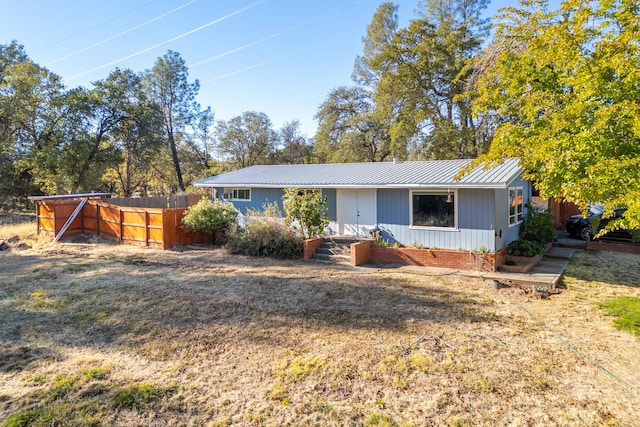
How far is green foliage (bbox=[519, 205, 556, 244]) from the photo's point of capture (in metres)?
11.8

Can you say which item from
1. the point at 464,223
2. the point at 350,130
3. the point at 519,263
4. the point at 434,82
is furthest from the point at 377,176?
the point at 350,130

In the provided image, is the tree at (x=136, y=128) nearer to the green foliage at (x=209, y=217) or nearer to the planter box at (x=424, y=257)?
the green foliage at (x=209, y=217)

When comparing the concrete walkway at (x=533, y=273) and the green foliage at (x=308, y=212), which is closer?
the concrete walkway at (x=533, y=273)

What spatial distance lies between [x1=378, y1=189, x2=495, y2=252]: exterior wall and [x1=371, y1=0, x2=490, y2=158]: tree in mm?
10301

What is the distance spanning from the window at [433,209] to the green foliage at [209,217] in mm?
6757

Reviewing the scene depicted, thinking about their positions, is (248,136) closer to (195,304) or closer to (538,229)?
(538,229)

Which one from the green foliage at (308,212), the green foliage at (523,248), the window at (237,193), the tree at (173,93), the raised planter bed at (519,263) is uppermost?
the tree at (173,93)

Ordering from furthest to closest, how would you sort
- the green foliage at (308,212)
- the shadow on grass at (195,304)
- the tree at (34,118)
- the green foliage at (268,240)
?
the tree at (34,118) < the green foliage at (308,212) < the green foliage at (268,240) < the shadow on grass at (195,304)

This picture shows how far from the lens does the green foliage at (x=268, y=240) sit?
12.0 meters

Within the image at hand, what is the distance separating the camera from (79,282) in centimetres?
898

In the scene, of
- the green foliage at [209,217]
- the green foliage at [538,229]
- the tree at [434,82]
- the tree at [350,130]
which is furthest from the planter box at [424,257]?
the tree at [350,130]

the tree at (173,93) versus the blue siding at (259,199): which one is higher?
the tree at (173,93)

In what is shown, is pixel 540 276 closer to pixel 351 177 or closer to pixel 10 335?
pixel 351 177

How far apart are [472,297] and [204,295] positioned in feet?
18.4
